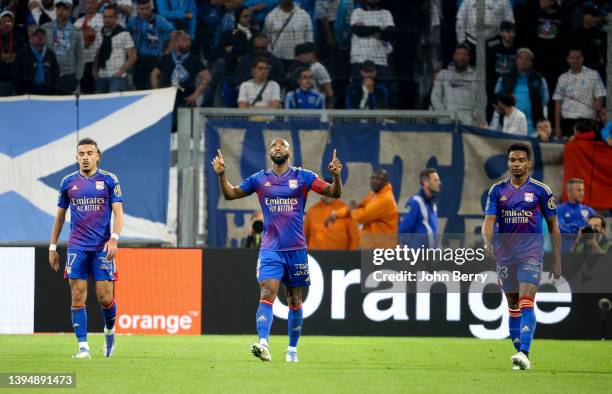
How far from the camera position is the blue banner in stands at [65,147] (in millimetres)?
17406

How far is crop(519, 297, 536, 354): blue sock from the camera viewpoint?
1091cm

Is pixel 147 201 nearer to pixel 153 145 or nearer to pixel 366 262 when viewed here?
pixel 153 145

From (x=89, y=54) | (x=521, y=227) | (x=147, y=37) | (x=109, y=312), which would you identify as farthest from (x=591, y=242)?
(x=89, y=54)

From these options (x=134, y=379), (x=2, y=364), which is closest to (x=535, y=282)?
(x=134, y=379)

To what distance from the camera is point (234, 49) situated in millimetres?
19406

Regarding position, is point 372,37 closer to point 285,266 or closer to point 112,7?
point 112,7

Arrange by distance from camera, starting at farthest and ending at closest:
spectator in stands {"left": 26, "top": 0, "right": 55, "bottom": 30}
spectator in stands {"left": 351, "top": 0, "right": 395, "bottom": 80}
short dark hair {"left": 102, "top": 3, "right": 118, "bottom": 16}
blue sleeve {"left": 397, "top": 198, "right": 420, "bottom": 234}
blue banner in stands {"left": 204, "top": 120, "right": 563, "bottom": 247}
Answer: short dark hair {"left": 102, "top": 3, "right": 118, "bottom": 16}, spectator in stands {"left": 26, "top": 0, "right": 55, "bottom": 30}, spectator in stands {"left": 351, "top": 0, "right": 395, "bottom": 80}, blue banner in stands {"left": 204, "top": 120, "right": 563, "bottom": 247}, blue sleeve {"left": 397, "top": 198, "right": 420, "bottom": 234}

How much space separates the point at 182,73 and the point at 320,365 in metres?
9.19

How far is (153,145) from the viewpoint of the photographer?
17.6 meters

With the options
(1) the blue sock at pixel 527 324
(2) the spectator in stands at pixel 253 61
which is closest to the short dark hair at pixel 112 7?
(2) the spectator in stands at pixel 253 61

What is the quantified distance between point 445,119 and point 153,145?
15.1 feet

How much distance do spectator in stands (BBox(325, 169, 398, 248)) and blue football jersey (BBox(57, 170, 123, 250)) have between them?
18.6 feet

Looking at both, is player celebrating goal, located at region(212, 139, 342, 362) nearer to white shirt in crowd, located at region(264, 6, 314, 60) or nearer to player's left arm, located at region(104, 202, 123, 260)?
player's left arm, located at region(104, 202, 123, 260)

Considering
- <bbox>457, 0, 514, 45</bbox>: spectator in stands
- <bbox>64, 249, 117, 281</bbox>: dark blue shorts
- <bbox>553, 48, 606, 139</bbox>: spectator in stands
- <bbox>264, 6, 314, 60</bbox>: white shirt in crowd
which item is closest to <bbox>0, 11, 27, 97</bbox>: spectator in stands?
<bbox>264, 6, 314, 60</bbox>: white shirt in crowd
